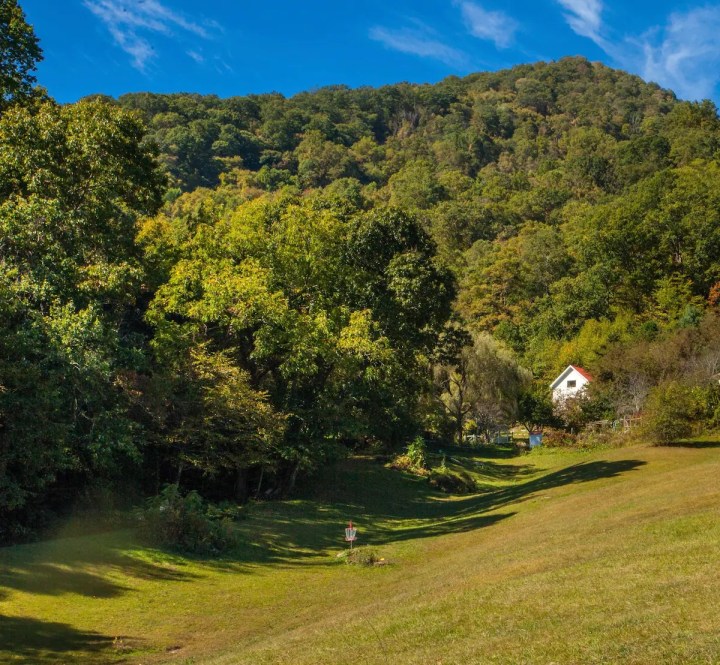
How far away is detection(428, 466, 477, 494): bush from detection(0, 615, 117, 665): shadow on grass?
97.9ft

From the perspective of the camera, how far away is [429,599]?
14.5 m

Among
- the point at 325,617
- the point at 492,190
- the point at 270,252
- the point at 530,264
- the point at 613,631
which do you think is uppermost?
the point at 492,190

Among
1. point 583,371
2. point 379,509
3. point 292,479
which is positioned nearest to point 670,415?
point 379,509

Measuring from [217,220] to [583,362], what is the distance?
50.0 meters

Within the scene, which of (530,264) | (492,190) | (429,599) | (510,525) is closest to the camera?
(429,599)

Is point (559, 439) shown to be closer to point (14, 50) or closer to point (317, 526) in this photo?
point (317, 526)

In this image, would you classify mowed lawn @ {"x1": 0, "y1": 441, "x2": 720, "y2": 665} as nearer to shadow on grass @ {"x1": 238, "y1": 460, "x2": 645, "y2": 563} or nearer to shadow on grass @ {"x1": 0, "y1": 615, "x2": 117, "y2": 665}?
shadow on grass @ {"x1": 0, "y1": 615, "x2": 117, "y2": 665}

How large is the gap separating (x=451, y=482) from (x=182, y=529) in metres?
24.0

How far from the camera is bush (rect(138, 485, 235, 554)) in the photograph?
68.4 ft

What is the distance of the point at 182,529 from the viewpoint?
829 inches

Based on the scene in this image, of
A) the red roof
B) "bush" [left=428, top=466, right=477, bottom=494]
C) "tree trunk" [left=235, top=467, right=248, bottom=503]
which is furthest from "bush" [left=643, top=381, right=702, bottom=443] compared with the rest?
"tree trunk" [left=235, top=467, right=248, bottom=503]

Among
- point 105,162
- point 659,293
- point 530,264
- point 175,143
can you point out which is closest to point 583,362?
point 659,293

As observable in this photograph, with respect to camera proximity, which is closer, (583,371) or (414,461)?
A: (414,461)

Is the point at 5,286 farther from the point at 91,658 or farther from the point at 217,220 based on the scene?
the point at 217,220
